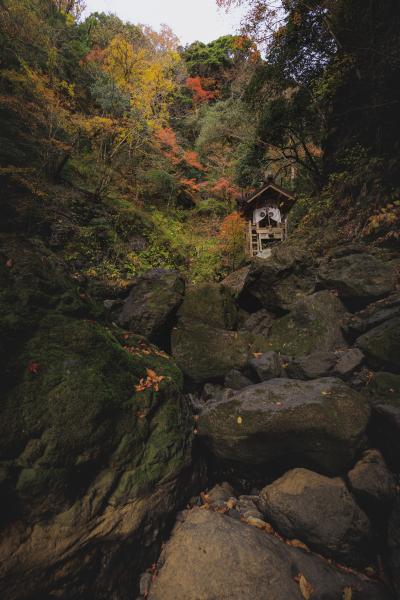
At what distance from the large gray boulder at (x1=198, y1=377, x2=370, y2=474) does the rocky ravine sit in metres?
0.02

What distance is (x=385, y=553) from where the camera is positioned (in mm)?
3076

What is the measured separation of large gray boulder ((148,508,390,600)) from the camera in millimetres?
2709

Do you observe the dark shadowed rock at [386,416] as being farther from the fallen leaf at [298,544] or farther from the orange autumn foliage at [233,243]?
the orange autumn foliage at [233,243]

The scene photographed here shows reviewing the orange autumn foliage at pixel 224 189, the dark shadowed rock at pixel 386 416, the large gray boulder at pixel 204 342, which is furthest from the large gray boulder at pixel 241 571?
the orange autumn foliage at pixel 224 189

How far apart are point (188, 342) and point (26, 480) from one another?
3.99 m

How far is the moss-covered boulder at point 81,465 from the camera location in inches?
97.1

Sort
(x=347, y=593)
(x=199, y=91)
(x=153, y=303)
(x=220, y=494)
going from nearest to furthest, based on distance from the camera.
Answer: (x=347, y=593), (x=220, y=494), (x=153, y=303), (x=199, y=91)

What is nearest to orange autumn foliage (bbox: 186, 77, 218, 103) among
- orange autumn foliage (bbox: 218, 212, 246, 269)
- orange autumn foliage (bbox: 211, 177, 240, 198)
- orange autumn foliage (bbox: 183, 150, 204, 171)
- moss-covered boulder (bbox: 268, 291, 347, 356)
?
orange autumn foliage (bbox: 183, 150, 204, 171)

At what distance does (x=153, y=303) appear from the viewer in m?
6.69

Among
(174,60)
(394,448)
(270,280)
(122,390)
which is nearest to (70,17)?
(174,60)

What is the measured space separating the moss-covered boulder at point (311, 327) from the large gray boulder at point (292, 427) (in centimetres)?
187

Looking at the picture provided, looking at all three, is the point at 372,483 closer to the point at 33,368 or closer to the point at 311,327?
the point at 311,327

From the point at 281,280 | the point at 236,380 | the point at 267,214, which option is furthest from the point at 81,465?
the point at 267,214

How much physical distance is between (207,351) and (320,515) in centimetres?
345
